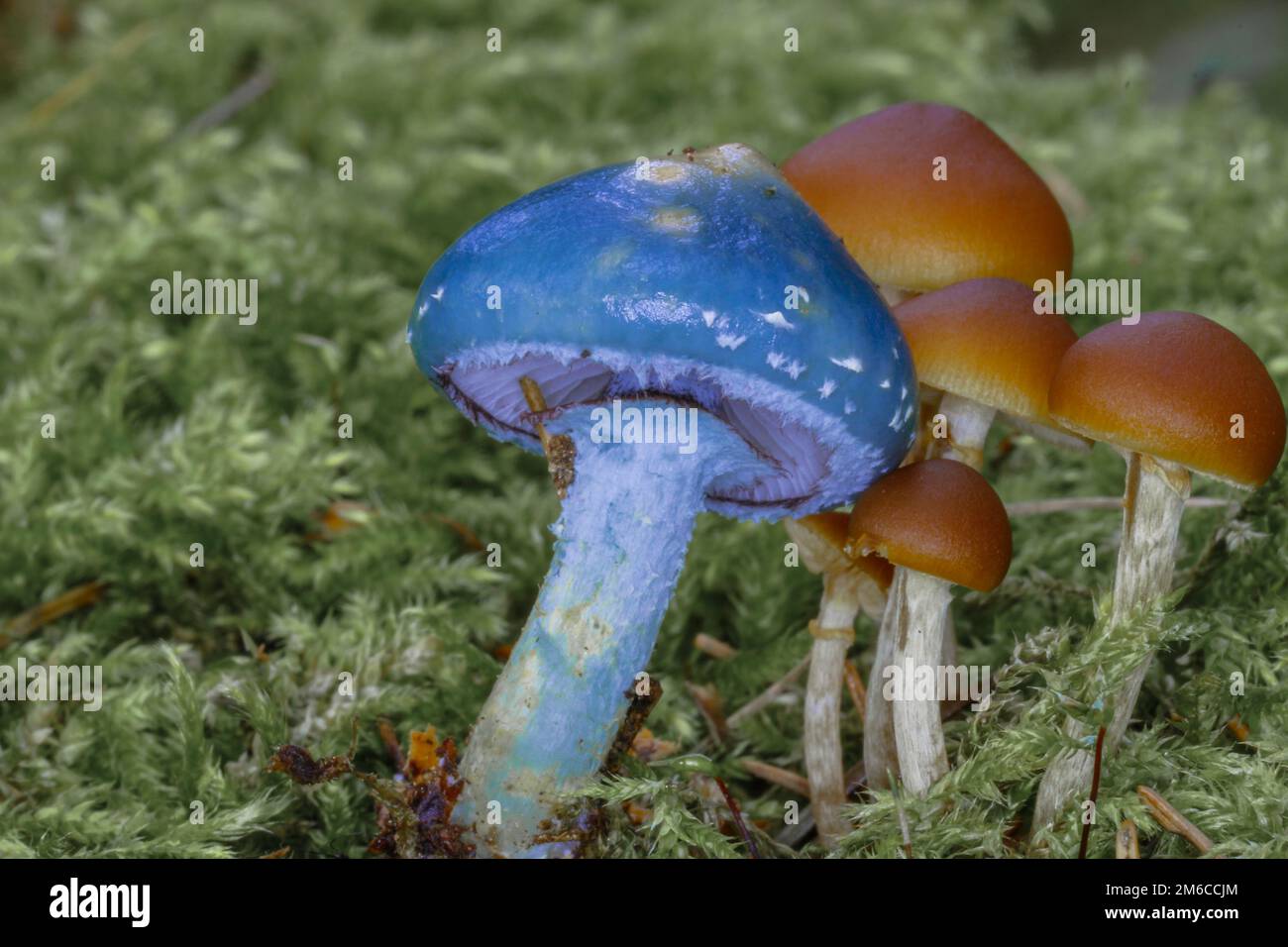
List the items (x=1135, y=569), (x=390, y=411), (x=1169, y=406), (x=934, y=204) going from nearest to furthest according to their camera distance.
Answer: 1. (x=1169, y=406)
2. (x=1135, y=569)
3. (x=934, y=204)
4. (x=390, y=411)

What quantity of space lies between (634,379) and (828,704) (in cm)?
76

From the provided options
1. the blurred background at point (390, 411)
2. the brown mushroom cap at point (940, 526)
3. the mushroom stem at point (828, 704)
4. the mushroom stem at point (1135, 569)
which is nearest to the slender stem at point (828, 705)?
the mushroom stem at point (828, 704)

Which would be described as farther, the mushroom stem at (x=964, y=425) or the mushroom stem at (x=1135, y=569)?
the mushroom stem at (x=964, y=425)

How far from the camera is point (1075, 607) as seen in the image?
8.23 ft

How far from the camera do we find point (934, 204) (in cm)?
215

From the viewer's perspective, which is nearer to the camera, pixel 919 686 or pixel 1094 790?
pixel 1094 790

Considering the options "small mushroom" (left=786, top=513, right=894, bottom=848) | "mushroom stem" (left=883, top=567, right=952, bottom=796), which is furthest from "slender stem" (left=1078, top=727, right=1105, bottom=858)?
→ "small mushroom" (left=786, top=513, right=894, bottom=848)

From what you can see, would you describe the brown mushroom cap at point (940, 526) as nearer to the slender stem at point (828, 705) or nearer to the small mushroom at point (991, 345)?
the small mushroom at point (991, 345)

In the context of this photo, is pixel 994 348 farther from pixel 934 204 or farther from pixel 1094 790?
pixel 1094 790

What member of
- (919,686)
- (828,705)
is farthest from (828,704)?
(919,686)

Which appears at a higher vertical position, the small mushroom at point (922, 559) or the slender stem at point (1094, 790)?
the small mushroom at point (922, 559)

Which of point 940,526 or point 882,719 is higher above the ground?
point 940,526

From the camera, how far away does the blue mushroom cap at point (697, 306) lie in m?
1.68
